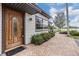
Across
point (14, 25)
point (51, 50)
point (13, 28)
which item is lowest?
point (51, 50)

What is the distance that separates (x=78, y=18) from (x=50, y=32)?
180 inches

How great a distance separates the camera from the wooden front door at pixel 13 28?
18.5ft

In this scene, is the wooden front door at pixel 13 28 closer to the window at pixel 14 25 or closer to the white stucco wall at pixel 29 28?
the window at pixel 14 25

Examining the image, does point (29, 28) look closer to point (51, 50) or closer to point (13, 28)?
point (13, 28)

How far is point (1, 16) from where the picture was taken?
507 centimetres

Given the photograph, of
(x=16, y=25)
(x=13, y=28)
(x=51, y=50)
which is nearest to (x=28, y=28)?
(x=16, y=25)

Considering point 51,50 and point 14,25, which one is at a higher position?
point 14,25

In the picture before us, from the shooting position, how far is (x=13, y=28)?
6.15 m

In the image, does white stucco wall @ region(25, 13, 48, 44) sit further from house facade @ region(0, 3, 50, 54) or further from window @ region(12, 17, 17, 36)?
window @ region(12, 17, 17, 36)

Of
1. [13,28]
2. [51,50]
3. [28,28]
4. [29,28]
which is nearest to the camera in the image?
[13,28]

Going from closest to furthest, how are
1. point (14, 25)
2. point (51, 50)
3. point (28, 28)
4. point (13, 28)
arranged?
point (13, 28) → point (14, 25) → point (51, 50) → point (28, 28)

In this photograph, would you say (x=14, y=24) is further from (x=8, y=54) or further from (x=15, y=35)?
(x=8, y=54)

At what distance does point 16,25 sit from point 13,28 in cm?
37

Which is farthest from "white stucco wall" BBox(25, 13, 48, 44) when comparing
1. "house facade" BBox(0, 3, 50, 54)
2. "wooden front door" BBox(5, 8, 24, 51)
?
"wooden front door" BBox(5, 8, 24, 51)
